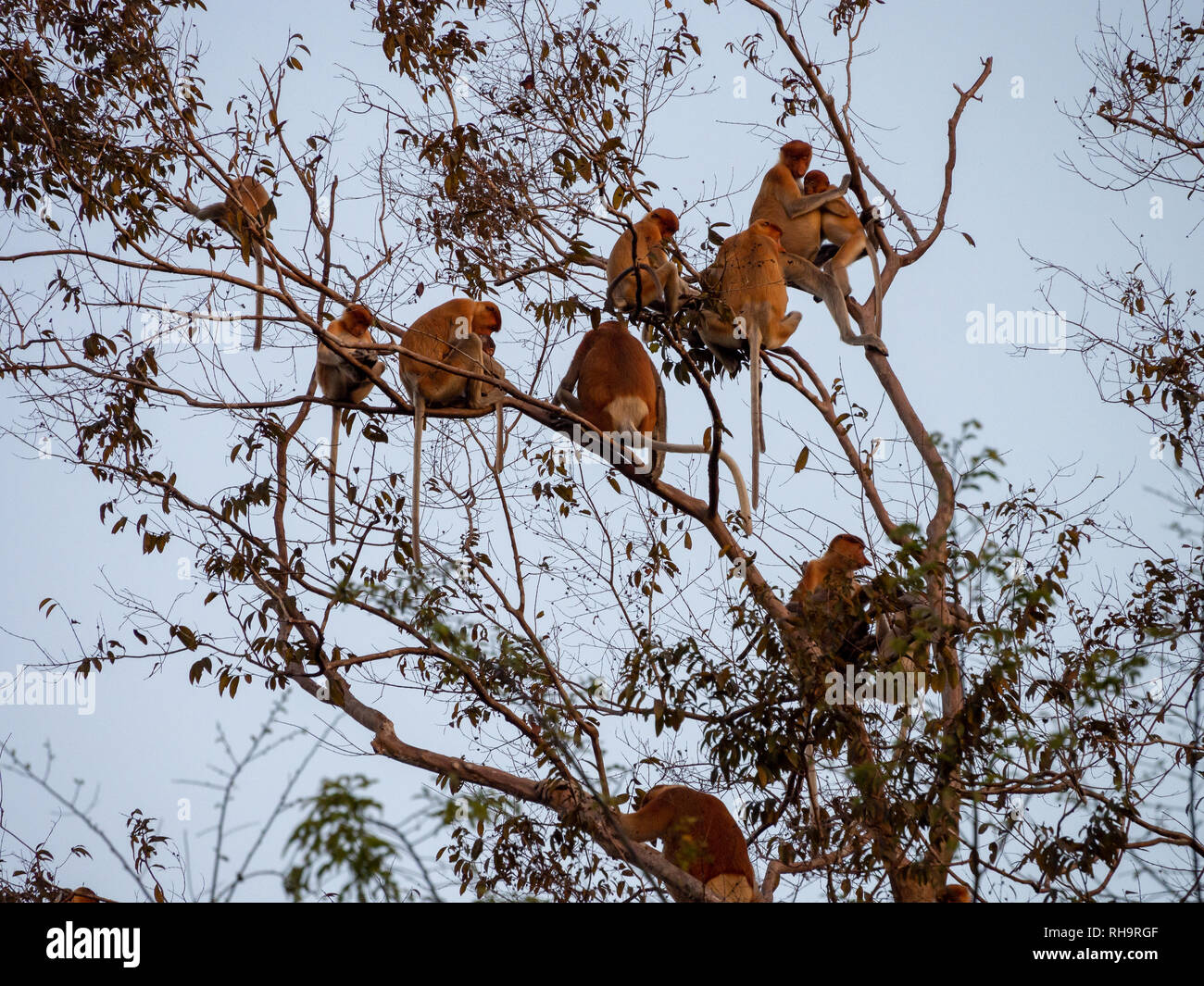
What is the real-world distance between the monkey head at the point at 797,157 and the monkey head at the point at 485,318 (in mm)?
2665

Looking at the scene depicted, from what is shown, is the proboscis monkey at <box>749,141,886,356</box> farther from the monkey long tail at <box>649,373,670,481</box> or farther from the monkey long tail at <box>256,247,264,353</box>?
the monkey long tail at <box>256,247,264,353</box>

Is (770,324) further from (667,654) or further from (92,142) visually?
(92,142)

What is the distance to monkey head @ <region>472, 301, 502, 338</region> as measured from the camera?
18.8ft

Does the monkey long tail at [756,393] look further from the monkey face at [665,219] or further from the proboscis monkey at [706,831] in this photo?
the proboscis monkey at [706,831]

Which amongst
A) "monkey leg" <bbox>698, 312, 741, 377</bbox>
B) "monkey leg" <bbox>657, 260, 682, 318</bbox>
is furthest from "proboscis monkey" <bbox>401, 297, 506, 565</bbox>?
"monkey leg" <bbox>698, 312, 741, 377</bbox>

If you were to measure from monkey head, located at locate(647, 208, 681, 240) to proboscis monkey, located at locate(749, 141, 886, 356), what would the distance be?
0.81m

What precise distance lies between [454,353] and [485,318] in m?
0.22

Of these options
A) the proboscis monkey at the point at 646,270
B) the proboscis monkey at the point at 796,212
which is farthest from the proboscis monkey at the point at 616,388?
the proboscis monkey at the point at 796,212

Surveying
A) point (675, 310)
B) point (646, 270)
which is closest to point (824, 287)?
point (646, 270)

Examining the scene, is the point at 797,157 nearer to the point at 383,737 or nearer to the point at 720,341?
the point at 720,341

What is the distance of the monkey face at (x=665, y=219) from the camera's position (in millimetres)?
6184
